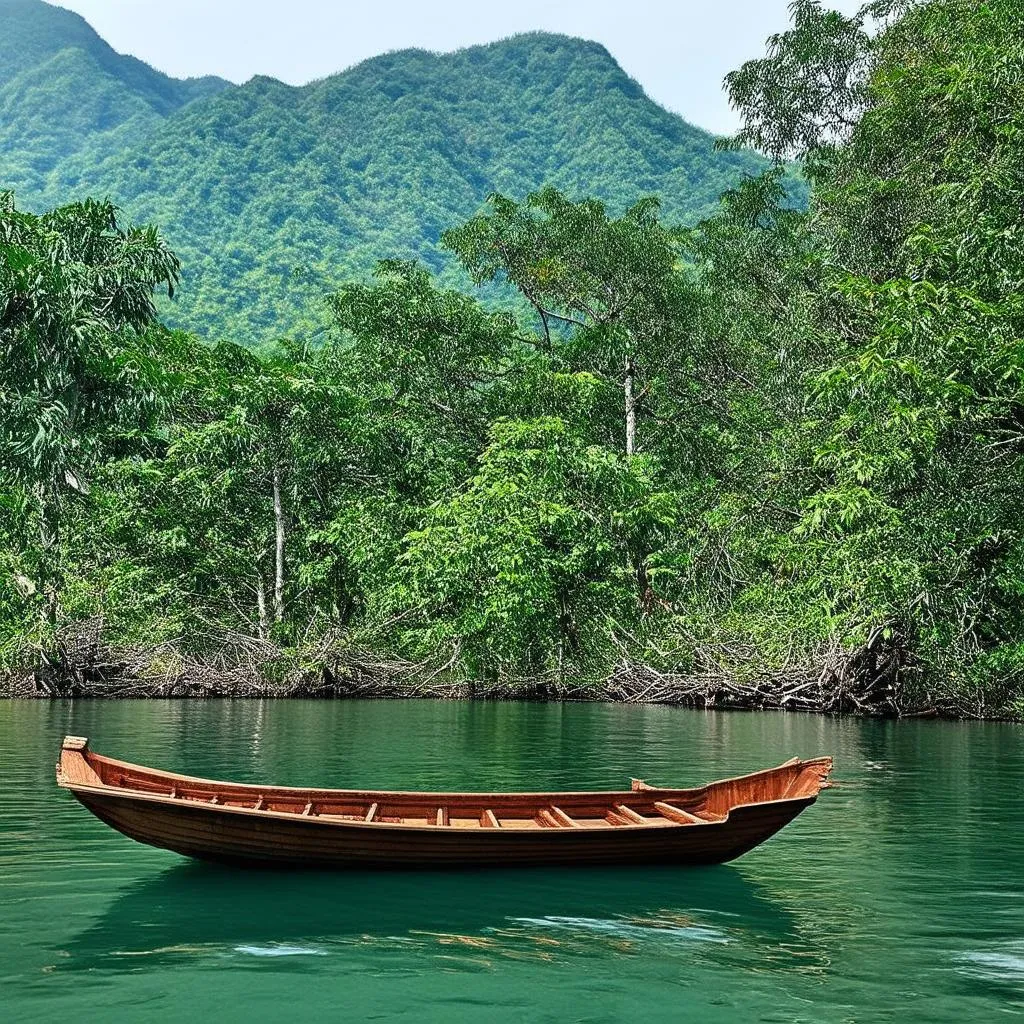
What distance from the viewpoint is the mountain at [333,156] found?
4922 cm

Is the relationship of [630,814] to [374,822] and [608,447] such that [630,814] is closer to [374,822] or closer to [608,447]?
[374,822]

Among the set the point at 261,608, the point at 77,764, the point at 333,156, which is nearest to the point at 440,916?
the point at 77,764

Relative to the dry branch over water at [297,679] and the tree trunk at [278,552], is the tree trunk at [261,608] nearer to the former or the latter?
the tree trunk at [278,552]

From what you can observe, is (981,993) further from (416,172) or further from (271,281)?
(416,172)

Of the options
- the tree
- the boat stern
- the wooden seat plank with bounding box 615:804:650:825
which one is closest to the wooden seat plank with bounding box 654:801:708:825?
the wooden seat plank with bounding box 615:804:650:825

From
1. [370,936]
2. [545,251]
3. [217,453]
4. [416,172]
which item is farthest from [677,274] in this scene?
[416,172]

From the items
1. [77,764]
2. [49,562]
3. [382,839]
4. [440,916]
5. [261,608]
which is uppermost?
[49,562]

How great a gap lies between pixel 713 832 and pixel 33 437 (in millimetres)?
14019

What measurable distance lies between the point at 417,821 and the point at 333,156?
197ft

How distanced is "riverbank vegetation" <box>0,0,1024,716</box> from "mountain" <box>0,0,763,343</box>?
14.3m

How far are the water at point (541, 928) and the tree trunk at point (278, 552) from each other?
613 inches

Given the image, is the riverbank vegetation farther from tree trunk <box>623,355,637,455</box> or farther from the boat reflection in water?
the boat reflection in water

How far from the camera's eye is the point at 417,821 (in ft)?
27.1

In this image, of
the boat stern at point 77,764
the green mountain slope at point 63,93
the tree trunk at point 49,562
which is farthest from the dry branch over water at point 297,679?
the green mountain slope at point 63,93
